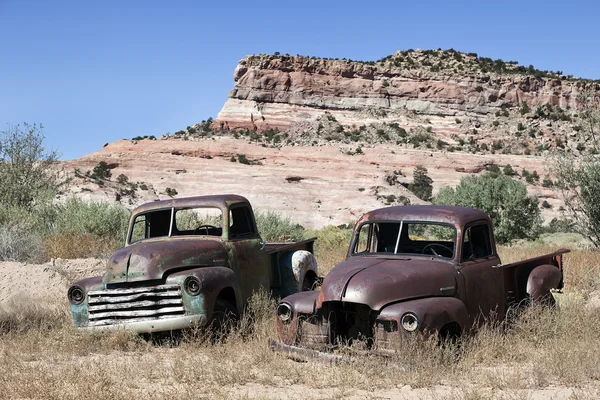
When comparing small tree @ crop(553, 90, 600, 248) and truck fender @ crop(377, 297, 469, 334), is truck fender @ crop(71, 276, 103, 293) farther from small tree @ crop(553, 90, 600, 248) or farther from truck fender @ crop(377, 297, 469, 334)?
small tree @ crop(553, 90, 600, 248)

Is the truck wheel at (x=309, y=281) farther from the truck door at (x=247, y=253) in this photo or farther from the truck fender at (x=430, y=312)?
the truck fender at (x=430, y=312)

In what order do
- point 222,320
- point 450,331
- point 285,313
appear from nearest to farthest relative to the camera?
point 450,331, point 285,313, point 222,320

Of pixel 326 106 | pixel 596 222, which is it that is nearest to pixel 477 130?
pixel 326 106

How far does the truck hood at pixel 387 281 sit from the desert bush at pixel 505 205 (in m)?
19.7

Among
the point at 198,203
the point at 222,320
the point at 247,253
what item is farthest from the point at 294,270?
the point at 222,320

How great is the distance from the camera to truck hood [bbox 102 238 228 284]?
8375mm

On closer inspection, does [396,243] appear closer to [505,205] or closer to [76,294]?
[76,294]

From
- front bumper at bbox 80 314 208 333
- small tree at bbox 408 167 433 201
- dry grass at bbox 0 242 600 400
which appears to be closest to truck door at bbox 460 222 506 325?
dry grass at bbox 0 242 600 400

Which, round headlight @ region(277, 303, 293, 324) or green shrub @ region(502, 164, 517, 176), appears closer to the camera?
round headlight @ region(277, 303, 293, 324)

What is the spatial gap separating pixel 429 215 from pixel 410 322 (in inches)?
66.9

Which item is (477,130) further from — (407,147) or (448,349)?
(448,349)

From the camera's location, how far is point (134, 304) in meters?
8.37

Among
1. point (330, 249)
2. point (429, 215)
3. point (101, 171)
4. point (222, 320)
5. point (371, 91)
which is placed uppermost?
point (371, 91)

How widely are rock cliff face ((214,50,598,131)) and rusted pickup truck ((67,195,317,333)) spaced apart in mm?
71229
